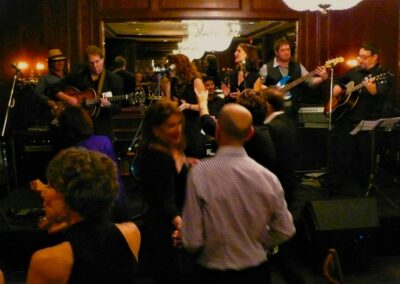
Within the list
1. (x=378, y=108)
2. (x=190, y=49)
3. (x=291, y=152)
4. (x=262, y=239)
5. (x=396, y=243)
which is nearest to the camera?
(x=262, y=239)

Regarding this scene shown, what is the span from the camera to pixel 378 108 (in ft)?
19.9

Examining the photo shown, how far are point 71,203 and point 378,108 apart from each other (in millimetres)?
4871

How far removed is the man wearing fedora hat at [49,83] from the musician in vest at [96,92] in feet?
1.01

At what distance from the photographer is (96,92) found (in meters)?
5.63

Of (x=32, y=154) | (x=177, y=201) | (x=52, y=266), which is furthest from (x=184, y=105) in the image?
(x=52, y=266)

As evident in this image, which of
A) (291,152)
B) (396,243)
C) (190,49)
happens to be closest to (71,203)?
(291,152)

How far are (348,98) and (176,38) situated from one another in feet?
27.8

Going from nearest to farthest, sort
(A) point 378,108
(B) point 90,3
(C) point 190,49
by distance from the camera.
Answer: (A) point 378,108 < (B) point 90,3 < (C) point 190,49

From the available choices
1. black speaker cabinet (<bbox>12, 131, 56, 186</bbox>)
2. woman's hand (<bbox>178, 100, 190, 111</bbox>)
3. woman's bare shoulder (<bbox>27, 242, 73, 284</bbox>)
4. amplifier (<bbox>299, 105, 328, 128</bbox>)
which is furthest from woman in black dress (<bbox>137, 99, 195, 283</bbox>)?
amplifier (<bbox>299, 105, 328, 128</bbox>)

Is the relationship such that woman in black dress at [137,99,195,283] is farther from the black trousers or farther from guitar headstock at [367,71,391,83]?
guitar headstock at [367,71,391,83]

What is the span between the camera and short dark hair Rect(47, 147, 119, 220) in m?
1.79

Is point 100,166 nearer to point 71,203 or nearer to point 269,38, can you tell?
point 71,203

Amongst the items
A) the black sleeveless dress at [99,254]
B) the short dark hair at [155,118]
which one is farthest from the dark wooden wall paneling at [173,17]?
the black sleeveless dress at [99,254]

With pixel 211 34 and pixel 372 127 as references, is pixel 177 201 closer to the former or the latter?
pixel 372 127
